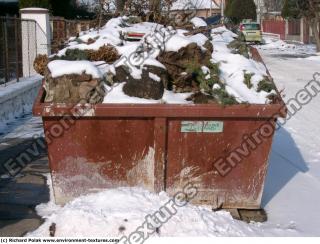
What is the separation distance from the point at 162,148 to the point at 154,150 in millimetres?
74

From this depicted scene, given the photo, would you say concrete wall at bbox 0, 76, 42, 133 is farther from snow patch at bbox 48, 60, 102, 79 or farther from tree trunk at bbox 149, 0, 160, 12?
snow patch at bbox 48, 60, 102, 79

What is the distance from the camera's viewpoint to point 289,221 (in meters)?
4.76

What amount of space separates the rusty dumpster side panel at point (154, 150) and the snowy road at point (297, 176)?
40 centimetres

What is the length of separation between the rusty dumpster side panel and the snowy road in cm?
40

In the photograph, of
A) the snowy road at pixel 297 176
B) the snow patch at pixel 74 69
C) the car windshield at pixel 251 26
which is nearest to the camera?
the snow patch at pixel 74 69

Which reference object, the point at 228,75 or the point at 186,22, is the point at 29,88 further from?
the point at 228,75

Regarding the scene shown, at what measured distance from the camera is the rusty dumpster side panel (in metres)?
4.51

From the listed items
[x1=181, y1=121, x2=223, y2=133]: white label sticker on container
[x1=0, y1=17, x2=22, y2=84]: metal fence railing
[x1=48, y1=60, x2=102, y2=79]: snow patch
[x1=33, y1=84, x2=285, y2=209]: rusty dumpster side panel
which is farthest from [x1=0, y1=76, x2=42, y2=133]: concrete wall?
[x1=181, y1=121, x2=223, y2=133]: white label sticker on container

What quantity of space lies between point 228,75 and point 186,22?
1663 mm

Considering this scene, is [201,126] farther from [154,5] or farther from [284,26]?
[284,26]

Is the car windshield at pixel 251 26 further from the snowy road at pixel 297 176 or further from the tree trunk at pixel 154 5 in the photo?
the tree trunk at pixel 154 5

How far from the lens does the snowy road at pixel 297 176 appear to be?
15.9ft

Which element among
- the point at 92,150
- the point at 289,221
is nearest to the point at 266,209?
the point at 289,221

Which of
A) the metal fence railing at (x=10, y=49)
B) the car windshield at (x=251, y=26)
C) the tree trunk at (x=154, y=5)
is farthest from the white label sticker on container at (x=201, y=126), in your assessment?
the car windshield at (x=251, y=26)
